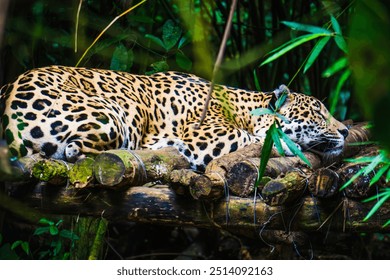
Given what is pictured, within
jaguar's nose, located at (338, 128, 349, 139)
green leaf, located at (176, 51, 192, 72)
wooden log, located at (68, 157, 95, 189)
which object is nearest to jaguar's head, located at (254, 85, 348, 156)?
jaguar's nose, located at (338, 128, 349, 139)

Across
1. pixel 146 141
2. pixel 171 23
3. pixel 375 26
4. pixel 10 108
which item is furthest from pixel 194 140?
pixel 375 26

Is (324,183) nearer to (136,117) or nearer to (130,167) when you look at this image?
(130,167)

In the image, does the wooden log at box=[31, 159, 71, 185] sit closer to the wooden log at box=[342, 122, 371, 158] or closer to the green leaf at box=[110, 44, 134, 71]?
the green leaf at box=[110, 44, 134, 71]

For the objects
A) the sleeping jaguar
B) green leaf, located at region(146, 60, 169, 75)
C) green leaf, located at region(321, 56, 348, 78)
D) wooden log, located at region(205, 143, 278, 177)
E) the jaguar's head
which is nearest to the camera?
green leaf, located at region(321, 56, 348, 78)

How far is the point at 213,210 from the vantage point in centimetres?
321

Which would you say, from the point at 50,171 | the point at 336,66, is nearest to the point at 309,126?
the point at 50,171

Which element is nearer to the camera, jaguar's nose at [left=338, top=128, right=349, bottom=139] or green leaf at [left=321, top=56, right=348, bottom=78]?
green leaf at [left=321, top=56, right=348, bottom=78]

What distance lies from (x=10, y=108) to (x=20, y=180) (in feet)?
2.91

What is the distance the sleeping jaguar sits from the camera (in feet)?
11.9

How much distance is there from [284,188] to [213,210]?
18.2 inches

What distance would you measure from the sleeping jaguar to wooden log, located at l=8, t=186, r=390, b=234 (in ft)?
1.32

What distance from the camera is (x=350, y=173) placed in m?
3.13

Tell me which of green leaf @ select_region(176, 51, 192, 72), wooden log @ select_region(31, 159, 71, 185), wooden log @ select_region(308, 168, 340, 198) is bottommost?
wooden log @ select_region(31, 159, 71, 185)

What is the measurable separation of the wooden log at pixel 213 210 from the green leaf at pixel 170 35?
182 centimetres
